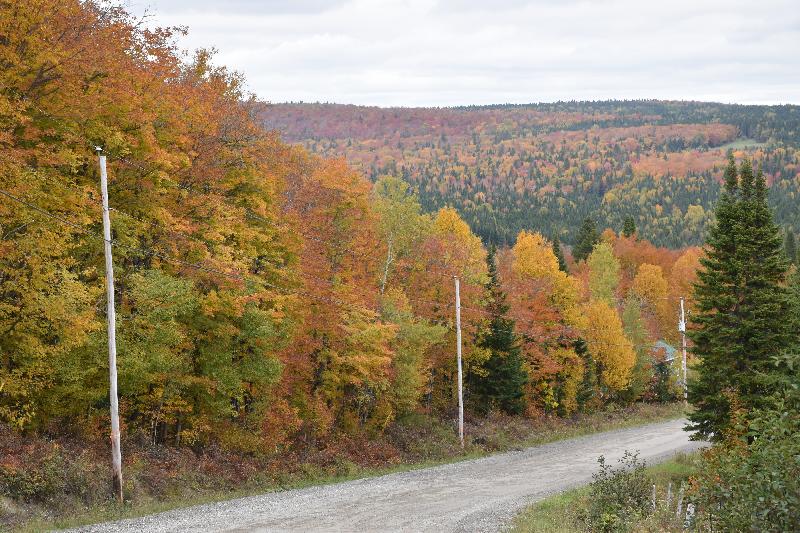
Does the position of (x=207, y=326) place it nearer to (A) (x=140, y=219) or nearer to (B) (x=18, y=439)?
(A) (x=140, y=219)

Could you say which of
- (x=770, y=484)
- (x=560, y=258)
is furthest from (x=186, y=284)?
(x=560, y=258)

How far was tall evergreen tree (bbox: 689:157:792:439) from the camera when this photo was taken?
1254 inches

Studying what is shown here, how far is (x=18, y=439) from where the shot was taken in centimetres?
2223

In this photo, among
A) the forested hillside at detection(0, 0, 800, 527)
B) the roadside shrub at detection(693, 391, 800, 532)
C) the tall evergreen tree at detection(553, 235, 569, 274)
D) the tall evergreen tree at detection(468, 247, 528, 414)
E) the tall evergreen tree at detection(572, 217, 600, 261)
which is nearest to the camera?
the roadside shrub at detection(693, 391, 800, 532)

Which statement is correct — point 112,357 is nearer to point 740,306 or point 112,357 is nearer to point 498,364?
point 740,306

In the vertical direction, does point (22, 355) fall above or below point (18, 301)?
below

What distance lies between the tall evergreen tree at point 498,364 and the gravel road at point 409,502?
28.2ft

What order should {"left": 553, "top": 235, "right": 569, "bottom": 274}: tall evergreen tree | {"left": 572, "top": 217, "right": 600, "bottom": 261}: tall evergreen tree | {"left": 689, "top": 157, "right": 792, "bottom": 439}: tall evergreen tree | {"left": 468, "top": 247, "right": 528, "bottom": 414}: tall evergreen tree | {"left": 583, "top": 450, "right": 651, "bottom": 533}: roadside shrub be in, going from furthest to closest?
{"left": 572, "top": 217, "right": 600, "bottom": 261}: tall evergreen tree < {"left": 553, "top": 235, "right": 569, "bottom": 274}: tall evergreen tree < {"left": 468, "top": 247, "right": 528, "bottom": 414}: tall evergreen tree < {"left": 689, "top": 157, "right": 792, "bottom": 439}: tall evergreen tree < {"left": 583, "top": 450, "right": 651, "bottom": 533}: roadside shrub

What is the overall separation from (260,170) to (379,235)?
1300 centimetres

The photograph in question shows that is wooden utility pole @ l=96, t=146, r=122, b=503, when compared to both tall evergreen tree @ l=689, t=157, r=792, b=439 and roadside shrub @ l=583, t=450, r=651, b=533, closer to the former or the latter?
roadside shrub @ l=583, t=450, r=651, b=533

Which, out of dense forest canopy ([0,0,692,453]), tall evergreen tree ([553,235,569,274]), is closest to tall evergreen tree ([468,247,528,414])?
dense forest canopy ([0,0,692,453])

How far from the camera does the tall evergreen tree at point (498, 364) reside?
48688 millimetres

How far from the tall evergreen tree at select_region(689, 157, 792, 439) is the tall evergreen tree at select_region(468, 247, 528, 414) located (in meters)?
15.9

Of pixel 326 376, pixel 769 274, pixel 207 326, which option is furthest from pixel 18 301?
pixel 769 274
